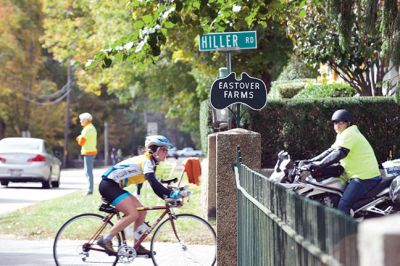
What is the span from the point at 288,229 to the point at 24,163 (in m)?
23.1

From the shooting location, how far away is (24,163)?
26609mm

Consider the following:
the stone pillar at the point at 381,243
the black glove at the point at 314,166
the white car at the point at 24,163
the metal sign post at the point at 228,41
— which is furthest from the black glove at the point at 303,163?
the white car at the point at 24,163

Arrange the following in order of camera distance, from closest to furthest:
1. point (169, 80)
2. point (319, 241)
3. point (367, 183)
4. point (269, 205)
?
point (319, 241)
point (269, 205)
point (367, 183)
point (169, 80)

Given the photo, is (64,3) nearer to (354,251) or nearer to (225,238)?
(225,238)

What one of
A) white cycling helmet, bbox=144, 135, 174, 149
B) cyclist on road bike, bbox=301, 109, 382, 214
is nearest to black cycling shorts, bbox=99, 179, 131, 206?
white cycling helmet, bbox=144, 135, 174, 149

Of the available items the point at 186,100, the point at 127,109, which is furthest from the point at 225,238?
the point at 127,109

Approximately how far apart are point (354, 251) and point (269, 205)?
2.67 m

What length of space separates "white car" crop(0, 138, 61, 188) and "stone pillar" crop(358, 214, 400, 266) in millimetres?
24964

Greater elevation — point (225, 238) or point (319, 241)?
point (319, 241)

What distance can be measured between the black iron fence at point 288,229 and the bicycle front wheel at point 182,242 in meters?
2.13

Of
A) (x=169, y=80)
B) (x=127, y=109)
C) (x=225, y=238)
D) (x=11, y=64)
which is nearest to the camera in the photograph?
(x=225, y=238)

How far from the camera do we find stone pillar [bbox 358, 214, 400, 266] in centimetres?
198

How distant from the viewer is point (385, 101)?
51.8ft

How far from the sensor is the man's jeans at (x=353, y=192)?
35.9ft
